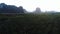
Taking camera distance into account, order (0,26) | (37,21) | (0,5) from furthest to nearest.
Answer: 1. (0,5)
2. (37,21)
3. (0,26)

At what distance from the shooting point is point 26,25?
5844mm

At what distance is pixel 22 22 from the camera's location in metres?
5.82

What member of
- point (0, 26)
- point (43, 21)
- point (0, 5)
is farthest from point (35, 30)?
point (0, 5)

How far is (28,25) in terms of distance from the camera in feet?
19.3

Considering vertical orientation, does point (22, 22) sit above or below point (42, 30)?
above

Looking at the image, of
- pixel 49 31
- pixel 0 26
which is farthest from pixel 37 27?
pixel 0 26

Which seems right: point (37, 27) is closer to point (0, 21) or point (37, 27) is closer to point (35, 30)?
point (35, 30)

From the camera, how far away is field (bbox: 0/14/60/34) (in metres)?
5.75

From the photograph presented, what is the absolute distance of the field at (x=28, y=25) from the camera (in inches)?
226

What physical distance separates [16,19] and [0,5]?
7.20 m

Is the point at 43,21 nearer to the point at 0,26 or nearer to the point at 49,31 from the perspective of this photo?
the point at 49,31

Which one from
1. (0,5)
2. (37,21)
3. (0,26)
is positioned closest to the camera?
(0,26)

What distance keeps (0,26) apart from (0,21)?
0.21m

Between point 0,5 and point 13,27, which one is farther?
point 0,5
